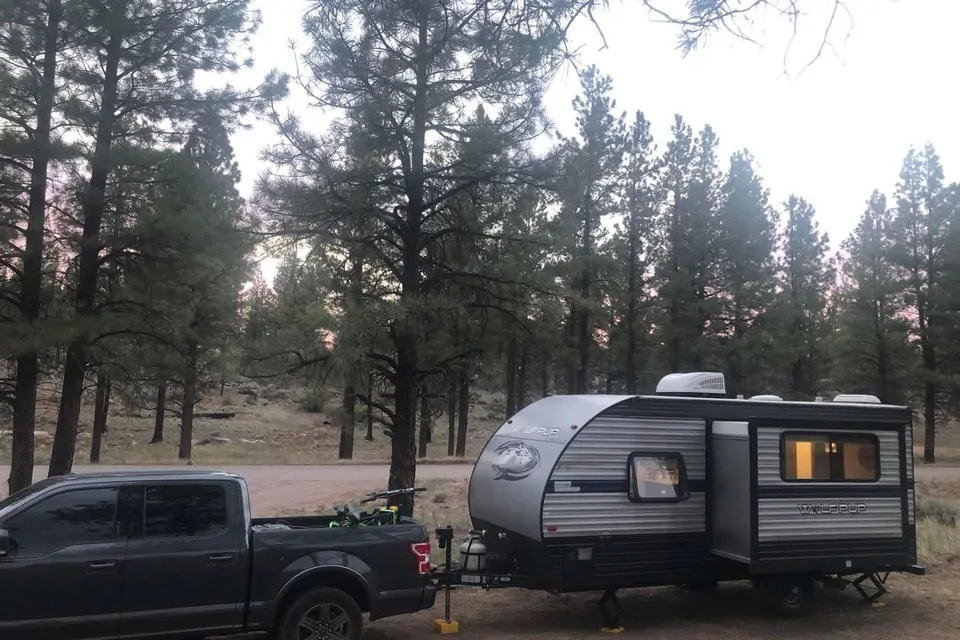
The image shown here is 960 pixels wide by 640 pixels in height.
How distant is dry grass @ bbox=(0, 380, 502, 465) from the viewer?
3056 centimetres

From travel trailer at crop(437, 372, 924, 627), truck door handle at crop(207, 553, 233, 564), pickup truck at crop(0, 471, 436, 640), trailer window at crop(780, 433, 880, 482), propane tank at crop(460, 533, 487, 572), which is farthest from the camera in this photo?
trailer window at crop(780, 433, 880, 482)

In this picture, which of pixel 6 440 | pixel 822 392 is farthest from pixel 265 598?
pixel 822 392

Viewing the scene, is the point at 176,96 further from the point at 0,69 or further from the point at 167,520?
the point at 167,520

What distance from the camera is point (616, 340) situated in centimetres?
3172

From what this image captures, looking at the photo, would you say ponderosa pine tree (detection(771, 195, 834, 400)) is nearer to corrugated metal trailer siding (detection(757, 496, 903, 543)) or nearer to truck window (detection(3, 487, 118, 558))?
corrugated metal trailer siding (detection(757, 496, 903, 543))

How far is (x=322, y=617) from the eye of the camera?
669 cm

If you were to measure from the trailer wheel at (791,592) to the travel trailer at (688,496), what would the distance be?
2 centimetres

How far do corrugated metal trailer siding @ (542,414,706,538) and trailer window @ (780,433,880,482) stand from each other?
93 centimetres

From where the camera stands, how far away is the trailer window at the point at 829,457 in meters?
8.61

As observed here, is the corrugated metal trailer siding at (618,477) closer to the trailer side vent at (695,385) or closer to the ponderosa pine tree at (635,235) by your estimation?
the trailer side vent at (695,385)

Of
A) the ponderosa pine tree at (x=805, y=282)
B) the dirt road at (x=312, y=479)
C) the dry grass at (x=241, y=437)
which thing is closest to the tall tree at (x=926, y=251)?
the ponderosa pine tree at (x=805, y=282)

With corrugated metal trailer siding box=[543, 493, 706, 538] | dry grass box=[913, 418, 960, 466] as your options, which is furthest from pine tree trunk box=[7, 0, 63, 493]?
dry grass box=[913, 418, 960, 466]

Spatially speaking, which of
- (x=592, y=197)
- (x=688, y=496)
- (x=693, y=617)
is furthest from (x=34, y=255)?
(x=592, y=197)

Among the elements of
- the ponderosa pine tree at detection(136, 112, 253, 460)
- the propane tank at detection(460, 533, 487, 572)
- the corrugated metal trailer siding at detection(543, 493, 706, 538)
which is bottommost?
the propane tank at detection(460, 533, 487, 572)
